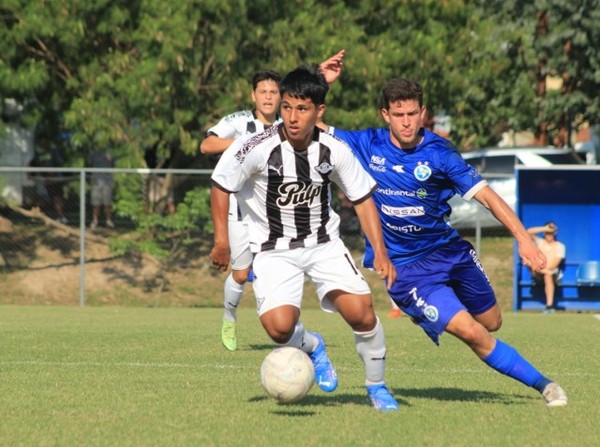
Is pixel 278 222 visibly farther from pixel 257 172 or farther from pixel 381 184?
pixel 381 184

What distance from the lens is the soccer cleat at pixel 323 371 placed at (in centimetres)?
764

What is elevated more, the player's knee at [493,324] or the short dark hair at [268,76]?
the short dark hair at [268,76]

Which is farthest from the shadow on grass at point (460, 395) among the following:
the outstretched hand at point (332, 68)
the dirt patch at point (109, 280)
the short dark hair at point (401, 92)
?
the dirt patch at point (109, 280)

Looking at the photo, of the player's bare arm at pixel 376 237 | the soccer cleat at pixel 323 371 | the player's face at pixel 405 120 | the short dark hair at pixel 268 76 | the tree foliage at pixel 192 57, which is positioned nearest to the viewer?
the player's bare arm at pixel 376 237

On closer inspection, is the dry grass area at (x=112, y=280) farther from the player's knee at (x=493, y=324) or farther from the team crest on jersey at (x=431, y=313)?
the team crest on jersey at (x=431, y=313)

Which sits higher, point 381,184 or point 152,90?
point 152,90

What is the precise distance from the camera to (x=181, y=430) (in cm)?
629

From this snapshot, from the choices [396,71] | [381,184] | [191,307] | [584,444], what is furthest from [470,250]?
[396,71]

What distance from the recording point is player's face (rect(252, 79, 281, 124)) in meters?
10.3

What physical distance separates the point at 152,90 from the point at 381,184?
13.2 m

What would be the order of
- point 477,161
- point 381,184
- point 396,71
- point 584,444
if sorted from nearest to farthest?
1. point 584,444
2. point 381,184
3. point 396,71
4. point 477,161

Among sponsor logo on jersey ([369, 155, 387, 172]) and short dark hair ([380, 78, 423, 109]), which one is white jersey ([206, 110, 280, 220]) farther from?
short dark hair ([380, 78, 423, 109])

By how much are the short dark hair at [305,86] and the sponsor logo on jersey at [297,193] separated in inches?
18.9

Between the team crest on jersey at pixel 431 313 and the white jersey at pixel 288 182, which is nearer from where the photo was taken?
the white jersey at pixel 288 182
